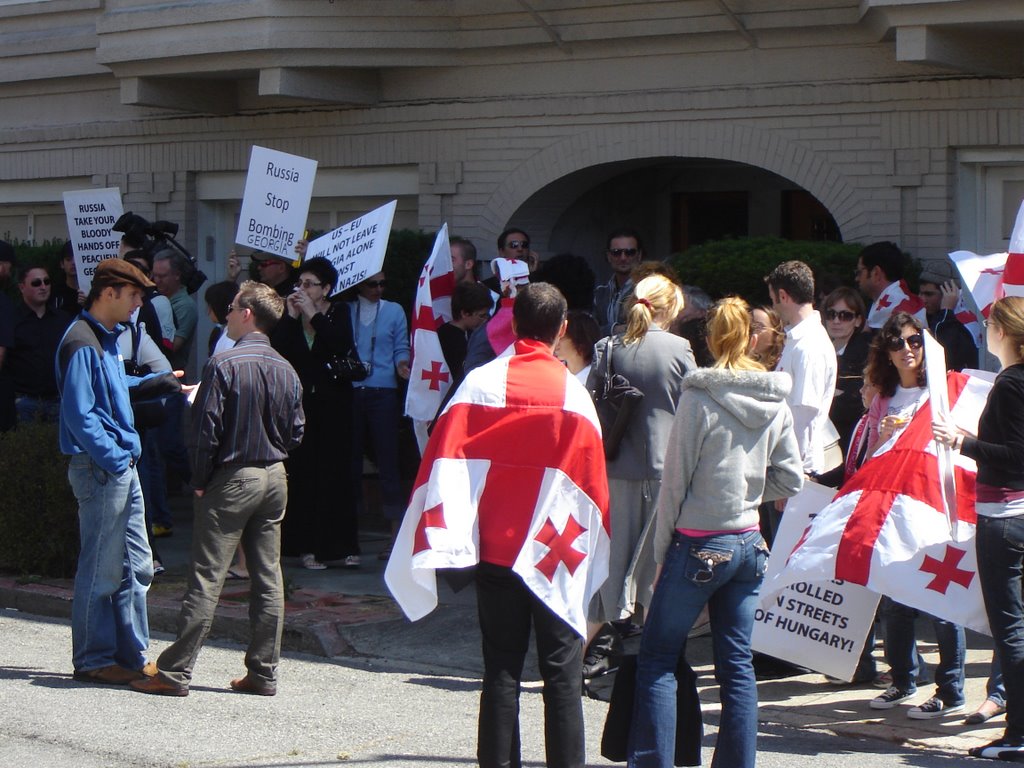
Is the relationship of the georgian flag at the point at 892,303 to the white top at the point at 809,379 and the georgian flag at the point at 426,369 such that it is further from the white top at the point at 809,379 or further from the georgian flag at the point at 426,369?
the georgian flag at the point at 426,369

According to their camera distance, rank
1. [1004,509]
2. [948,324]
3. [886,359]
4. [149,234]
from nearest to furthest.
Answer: [1004,509]
[886,359]
[948,324]
[149,234]

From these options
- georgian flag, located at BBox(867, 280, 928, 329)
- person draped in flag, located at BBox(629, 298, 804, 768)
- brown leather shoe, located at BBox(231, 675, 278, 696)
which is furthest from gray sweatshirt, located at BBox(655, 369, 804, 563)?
georgian flag, located at BBox(867, 280, 928, 329)

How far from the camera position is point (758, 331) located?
746cm

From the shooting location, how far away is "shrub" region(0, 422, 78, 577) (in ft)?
31.7

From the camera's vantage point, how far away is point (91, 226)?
12.3 m

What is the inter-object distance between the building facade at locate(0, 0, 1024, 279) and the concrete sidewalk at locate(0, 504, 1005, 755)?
3526 mm

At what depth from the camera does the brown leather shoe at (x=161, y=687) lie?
718 cm

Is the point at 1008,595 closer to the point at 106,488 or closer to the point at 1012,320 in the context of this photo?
the point at 1012,320

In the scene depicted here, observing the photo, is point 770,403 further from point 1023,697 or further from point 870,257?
point 870,257

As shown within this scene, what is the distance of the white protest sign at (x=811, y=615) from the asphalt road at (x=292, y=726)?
393 millimetres

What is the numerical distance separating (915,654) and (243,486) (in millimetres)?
3070

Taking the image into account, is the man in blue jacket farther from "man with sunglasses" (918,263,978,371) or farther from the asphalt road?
"man with sunglasses" (918,263,978,371)

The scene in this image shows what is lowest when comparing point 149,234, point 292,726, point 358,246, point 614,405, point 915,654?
point 292,726

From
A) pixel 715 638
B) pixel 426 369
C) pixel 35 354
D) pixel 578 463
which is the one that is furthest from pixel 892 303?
pixel 35 354
